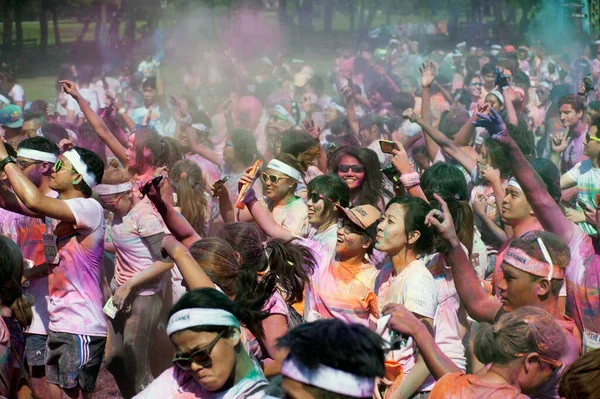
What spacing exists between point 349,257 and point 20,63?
72.8 feet

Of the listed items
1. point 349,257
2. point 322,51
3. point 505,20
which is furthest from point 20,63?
point 349,257

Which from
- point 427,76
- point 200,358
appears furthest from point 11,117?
point 200,358

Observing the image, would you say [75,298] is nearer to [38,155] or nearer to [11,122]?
[38,155]

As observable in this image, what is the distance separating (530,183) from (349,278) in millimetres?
1099

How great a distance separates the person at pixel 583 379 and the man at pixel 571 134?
617 centimetres

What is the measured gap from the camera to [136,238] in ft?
20.3

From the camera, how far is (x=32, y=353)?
567 centimetres

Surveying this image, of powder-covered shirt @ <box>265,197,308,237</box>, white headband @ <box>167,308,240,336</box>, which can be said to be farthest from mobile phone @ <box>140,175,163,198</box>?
powder-covered shirt @ <box>265,197,308,237</box>

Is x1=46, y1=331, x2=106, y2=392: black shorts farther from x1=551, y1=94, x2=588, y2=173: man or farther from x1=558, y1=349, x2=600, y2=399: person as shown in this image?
x1=551, y1=94, x2=588, y2=173: man

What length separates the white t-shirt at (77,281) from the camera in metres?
5.27

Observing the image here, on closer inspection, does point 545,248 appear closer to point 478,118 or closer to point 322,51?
point 478,118

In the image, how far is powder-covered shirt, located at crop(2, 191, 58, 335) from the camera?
18.6ft

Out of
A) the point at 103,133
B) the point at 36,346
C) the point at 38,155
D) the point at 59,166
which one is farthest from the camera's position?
the point at 103,133

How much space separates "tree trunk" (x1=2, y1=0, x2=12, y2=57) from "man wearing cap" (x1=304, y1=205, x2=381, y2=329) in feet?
73.0
